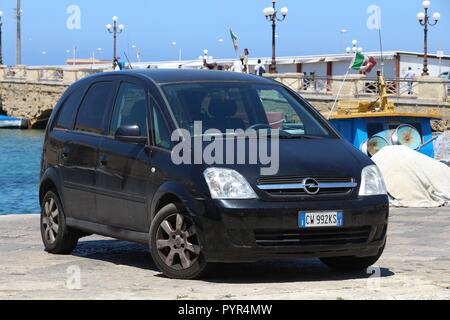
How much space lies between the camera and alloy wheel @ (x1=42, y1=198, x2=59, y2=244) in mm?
10008

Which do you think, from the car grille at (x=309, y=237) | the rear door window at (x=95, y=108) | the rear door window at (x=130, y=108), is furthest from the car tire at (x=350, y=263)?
the rear door window at (x=95, y=108)

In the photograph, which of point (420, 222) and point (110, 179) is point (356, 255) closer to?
point (110, 179)

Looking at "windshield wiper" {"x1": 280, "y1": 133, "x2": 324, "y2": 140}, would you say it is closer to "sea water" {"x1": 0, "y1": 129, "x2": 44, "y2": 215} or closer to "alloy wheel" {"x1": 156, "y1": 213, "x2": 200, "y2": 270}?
"alloy wheel" {"x1": 156, "y1": 213, "x2": 200, "y2": 270}

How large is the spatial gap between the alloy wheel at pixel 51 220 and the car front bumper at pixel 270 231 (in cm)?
253

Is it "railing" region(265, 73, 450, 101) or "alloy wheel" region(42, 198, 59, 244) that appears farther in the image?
"railing" region(265, 73, 450, 101)

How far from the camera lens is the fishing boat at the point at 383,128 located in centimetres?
2631

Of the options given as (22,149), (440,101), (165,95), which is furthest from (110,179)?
(22,149)

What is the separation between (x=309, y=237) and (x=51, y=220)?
10.1 ft

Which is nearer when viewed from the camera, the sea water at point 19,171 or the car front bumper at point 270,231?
the car front bumper at point 270,231

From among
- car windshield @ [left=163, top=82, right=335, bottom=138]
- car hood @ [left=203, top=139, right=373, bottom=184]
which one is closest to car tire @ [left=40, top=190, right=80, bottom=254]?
car windshield @ [left=163, top=82, right=335, bottom=138]

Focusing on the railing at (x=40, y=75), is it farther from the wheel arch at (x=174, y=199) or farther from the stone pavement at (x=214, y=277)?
the wheel arch at (x=174, y=199)

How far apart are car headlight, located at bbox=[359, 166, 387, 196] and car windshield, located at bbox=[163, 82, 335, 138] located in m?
0.66

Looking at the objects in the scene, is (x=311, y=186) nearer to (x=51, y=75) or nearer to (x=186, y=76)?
(x=186, y=76)

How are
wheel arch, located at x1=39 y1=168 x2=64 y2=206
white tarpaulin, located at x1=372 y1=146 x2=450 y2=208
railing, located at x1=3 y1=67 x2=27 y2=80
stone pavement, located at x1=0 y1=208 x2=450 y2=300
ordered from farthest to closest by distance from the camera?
1. railing, located at x1=3 y1=67 x2=27 y2=80
2. white tarpaulin, located at x1=372 y1=146 x2=450 y2=208
3. wheel arch, located at x1=39 y1=168 x2=64 y2=206
4. stone pavement, located at x1=0 y1=208 x2=450 y2=300
